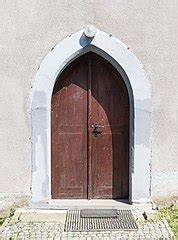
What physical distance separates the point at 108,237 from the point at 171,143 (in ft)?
6.34

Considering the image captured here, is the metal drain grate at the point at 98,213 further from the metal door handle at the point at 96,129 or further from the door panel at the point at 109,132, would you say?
the metal door handle at the point at 96,129

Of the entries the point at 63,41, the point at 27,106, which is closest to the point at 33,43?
the point at 63,41

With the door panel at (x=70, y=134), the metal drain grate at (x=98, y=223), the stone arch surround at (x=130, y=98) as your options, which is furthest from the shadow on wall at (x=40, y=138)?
the metal drain grate at (x=98, y=223)

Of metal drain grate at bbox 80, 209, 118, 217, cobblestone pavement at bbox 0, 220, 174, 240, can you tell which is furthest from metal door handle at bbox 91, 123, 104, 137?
cobblestone pavement at bbox 0, 220, 174, 240

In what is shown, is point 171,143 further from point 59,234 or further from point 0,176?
Result: point 0,176

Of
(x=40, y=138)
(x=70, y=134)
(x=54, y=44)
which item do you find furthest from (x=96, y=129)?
(x=54, y=44)

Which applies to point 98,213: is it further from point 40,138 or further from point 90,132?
point 40,138

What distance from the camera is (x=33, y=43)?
6.30 m

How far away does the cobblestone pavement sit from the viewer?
5.48 m

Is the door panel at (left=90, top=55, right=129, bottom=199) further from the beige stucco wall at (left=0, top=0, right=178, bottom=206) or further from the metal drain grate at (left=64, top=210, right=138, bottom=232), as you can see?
the metal drain grate at (left=64, top=210, right=138, bottom=232)

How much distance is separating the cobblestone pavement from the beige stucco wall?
33.1 inches

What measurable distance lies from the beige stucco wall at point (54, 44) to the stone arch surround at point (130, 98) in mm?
109

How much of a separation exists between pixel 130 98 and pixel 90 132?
888 mm

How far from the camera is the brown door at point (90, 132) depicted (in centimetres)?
673
